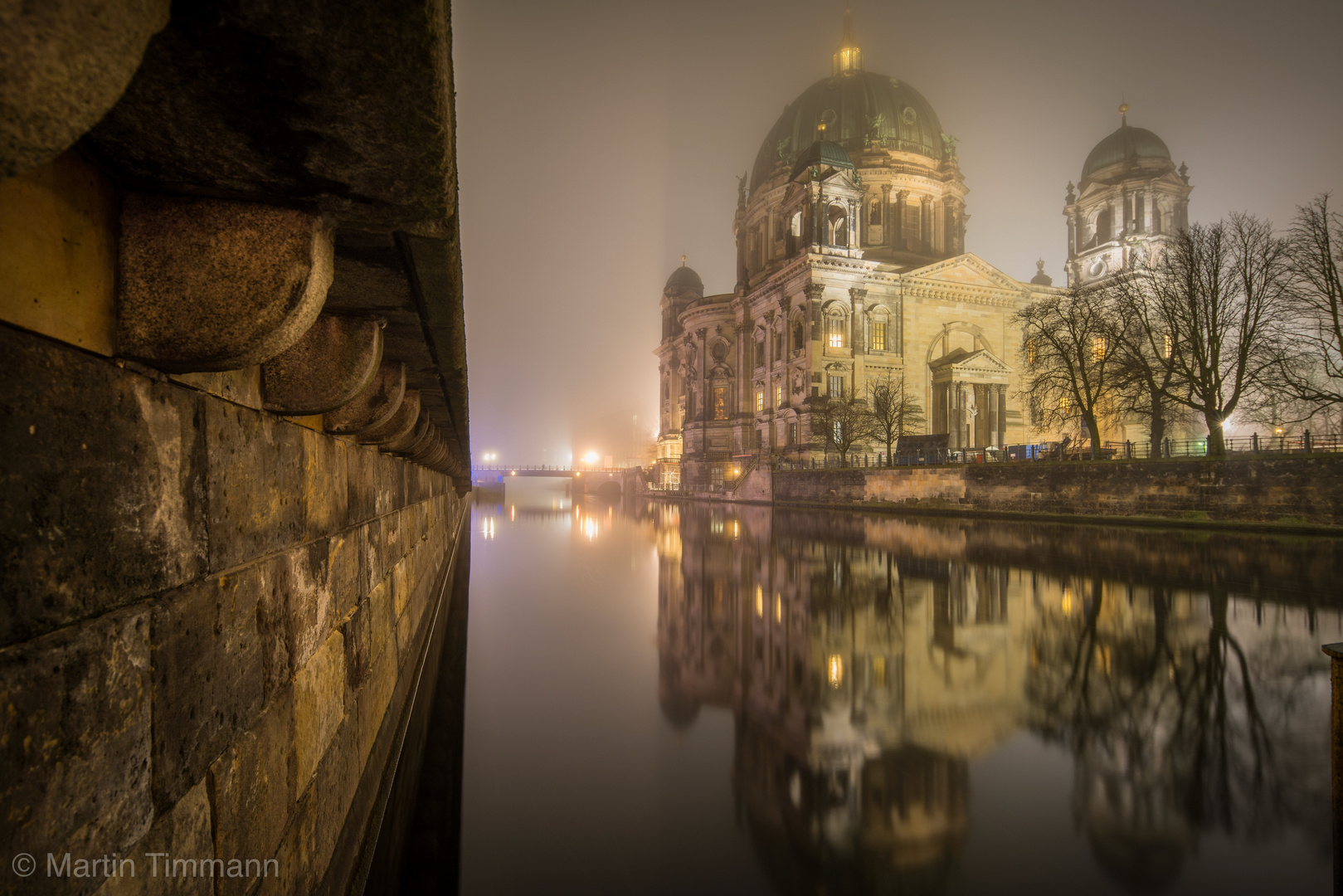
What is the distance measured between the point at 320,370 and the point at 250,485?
58 centimetres

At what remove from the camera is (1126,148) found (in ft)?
184

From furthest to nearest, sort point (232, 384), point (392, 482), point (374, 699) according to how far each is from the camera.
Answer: point (392, 482) < point (374, 699) < point (232, 384)

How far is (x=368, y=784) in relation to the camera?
400 centimetres

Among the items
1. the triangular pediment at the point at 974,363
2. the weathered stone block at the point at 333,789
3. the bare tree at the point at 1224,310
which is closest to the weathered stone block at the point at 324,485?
the weathered stone block at the point at 333,789

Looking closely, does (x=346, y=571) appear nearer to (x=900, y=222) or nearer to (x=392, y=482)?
(x=392, y=482)

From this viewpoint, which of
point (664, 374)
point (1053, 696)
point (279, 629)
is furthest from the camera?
point (664, 374)

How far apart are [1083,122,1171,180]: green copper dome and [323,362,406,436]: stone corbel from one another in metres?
69.7

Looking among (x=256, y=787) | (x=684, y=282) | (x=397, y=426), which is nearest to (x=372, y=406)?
(x=397, y=426)

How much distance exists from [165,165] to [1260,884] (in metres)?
5.45

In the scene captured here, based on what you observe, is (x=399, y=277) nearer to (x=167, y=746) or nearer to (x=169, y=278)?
(x=169, y=278)

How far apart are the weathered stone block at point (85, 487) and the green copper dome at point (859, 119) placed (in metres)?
67.0

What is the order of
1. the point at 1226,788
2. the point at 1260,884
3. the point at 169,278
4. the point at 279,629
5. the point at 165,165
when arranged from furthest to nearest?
the point at 1226,788 < the point at 1260,884 < the point at 279,629 < the point at 169,278 < the point at 165,165

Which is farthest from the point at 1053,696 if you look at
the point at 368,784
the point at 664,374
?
the point at 664,374

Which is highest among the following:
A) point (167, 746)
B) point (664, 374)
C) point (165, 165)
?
point (664, 374)
